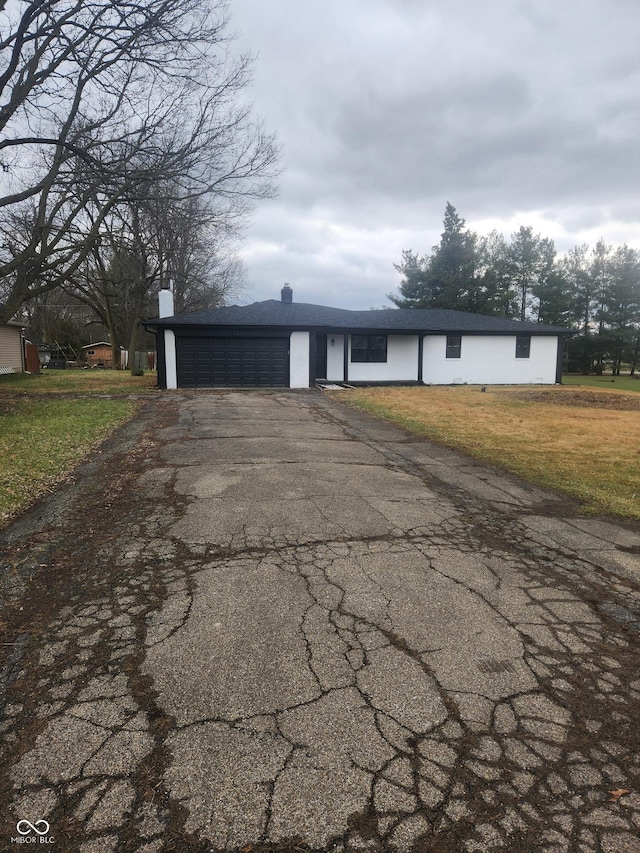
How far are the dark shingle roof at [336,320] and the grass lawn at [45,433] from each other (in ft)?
16.7

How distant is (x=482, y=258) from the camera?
48.7 metres

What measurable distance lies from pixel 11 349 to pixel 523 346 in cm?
2746

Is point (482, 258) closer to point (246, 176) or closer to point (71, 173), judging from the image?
point (246, 176)

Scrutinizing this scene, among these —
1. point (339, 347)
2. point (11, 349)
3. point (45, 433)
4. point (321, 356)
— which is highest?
point (339, 347)

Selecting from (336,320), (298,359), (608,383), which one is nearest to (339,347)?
(336,320)

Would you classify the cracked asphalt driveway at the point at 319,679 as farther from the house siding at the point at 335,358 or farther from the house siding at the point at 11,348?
the house siding at the point at 11,348

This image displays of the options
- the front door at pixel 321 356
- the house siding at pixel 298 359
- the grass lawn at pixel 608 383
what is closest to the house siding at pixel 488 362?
the grass lawn at pixel 608 383

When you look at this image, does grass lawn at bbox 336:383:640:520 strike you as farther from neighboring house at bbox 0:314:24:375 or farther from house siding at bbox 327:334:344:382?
neighboring house at bbox 0:314:24:375

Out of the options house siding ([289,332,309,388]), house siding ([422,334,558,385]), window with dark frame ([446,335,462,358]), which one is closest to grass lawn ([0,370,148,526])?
house siding ([289,332,309,388])

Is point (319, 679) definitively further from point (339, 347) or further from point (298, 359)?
point (339, 347)

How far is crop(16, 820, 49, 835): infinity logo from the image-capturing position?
5.37 feet

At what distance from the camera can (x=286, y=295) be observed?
2650cm

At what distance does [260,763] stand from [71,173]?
51.1 feet

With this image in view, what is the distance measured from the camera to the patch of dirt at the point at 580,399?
16656mm
